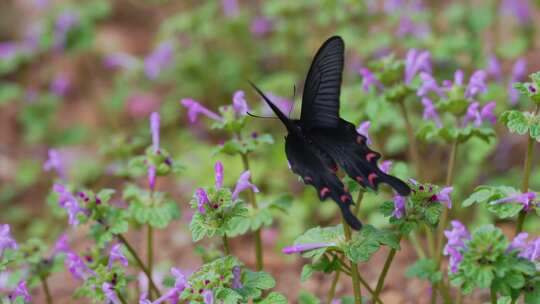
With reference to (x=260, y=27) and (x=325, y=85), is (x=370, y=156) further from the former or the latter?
(x=260, y=27)

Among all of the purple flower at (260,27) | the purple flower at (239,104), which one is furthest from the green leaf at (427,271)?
the purple flower at (260,27)

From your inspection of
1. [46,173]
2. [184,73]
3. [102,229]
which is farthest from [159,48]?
[102,229]

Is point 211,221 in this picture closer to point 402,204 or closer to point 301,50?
point 402,204

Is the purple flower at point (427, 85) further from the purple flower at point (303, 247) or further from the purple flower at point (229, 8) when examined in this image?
the purple flower at point (229, 8)

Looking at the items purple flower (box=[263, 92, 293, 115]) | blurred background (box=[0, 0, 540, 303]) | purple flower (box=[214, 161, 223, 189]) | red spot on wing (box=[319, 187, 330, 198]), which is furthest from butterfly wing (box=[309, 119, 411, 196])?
purple flower (box=[263, 92, 293, 115])

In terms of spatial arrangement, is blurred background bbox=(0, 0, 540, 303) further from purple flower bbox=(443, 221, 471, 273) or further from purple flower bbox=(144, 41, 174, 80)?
purple flower bbox=(443, 221, 471, 273)
